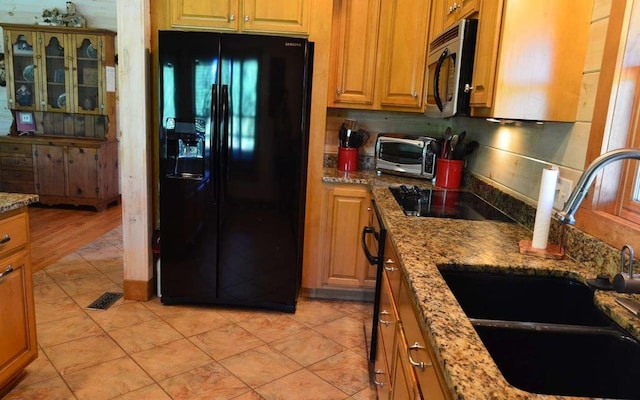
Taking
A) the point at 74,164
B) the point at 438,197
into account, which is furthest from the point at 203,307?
the point at 74,164

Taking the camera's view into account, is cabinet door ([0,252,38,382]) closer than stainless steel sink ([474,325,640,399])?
No

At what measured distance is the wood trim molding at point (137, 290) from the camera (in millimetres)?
2912

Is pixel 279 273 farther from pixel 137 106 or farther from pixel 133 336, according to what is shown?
pixel 137 106

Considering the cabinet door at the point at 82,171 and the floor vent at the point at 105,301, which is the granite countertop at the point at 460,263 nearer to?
the floor vent at the point at 105,301

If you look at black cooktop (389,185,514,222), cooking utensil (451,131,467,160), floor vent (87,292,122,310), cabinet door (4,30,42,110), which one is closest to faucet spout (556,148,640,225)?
black cooktop (389,185,514,222)

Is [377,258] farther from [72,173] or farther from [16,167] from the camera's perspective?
[16,167]

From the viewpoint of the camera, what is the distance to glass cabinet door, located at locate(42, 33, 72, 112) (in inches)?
203

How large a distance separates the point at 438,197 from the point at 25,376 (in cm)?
225

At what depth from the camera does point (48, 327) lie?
254 cm

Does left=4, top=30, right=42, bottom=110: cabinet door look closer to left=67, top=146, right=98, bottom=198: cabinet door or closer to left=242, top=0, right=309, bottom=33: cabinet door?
left=67, top=146, right=98, bottom=198: cabinet door

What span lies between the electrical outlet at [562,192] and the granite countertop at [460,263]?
16cm

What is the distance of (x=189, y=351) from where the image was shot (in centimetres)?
236

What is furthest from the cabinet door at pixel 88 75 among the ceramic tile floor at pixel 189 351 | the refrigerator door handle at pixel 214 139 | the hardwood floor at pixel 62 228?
the refrigerator door handle at pixel 214 139

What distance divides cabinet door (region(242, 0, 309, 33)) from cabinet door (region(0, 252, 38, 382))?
1.82 meters
